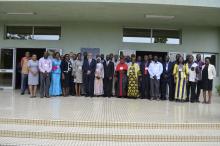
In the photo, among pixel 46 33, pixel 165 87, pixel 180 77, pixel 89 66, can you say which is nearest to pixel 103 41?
pixel 46 33

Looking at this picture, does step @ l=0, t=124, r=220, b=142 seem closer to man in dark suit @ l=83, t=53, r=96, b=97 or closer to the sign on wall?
man in dark suit @ l=83, t=53, r=96, b=97

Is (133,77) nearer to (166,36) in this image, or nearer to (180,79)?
(180,79)

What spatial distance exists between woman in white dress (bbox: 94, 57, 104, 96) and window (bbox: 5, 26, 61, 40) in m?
4.25

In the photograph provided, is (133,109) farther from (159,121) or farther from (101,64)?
(101,64)

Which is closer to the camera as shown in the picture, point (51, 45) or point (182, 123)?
point (182, 123)

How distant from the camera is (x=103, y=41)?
1873cm

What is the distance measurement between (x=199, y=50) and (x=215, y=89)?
1.99 metres

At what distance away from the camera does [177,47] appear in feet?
62.7

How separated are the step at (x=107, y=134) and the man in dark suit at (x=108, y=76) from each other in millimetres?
5895

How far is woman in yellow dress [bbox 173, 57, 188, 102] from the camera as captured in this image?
48.2 feet

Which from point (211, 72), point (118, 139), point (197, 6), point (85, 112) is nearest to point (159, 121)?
point (118, 139)

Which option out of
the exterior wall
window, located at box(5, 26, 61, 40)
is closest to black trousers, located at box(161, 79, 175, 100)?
the exterior wall

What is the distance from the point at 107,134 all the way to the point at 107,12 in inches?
321

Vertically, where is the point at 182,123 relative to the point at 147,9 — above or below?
below
